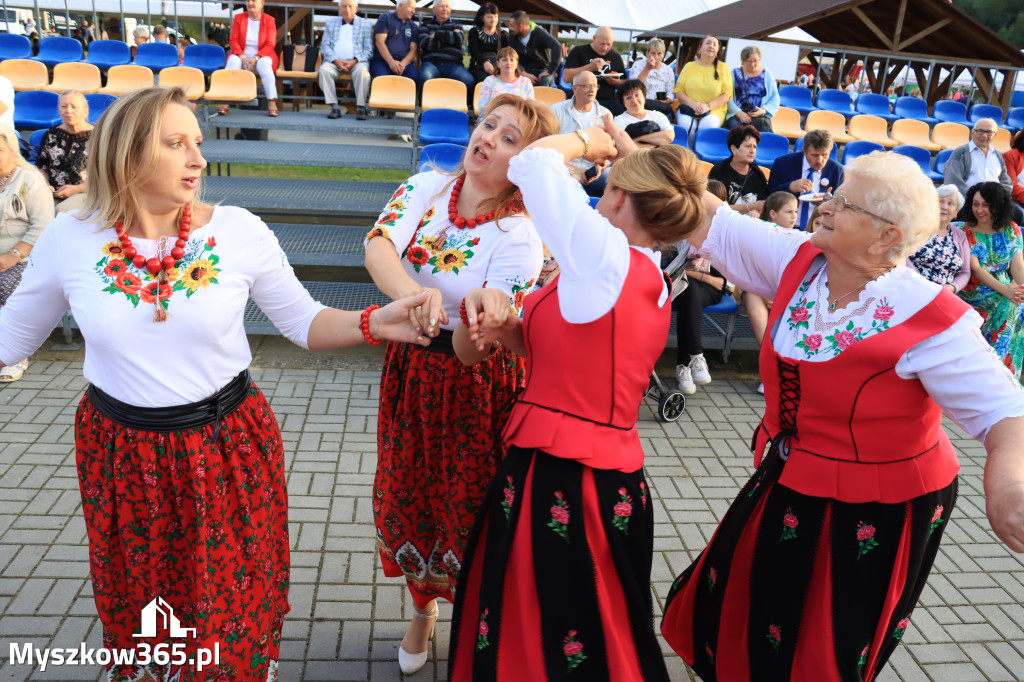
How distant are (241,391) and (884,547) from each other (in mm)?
1862

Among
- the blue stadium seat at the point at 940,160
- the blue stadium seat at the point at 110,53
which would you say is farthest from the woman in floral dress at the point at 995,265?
the blue stadium seat at the point at 110,53

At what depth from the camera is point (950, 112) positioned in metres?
13.5

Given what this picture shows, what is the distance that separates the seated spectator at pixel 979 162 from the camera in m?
8.45

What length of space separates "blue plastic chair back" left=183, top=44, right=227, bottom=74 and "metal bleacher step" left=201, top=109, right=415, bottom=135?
1050 millimetres

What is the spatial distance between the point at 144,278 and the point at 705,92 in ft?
30.2

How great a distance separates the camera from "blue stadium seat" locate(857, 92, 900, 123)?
41.9 feet

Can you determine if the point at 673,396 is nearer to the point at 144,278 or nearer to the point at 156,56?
the point at 144,278

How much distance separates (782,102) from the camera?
1262cm

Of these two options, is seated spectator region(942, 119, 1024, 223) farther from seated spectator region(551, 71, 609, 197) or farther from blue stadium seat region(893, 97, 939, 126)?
blue stadium seat region(893, 97, 939, 126)

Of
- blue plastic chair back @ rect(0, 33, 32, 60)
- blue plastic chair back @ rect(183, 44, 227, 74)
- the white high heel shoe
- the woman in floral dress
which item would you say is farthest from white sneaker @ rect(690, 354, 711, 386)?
blue plastic chair back @ rect(0, 33, 32, 60)

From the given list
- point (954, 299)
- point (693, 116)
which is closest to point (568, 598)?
point (954, 299)

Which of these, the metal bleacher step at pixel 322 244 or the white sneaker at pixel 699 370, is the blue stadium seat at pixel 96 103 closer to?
the metal bleacher step at pixel 322 244

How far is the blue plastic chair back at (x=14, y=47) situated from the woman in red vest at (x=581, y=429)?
1265cm

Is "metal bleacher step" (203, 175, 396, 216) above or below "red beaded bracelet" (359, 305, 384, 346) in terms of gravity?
below
